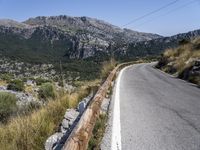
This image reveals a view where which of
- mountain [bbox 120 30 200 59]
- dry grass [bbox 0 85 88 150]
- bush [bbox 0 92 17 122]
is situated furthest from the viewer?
mountain [bbox 120 30 200 59]

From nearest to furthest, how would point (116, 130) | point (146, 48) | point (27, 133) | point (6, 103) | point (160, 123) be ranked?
1. point (27, 133)
2. point (116, 130)
3. point (160, 123)
4. point (6, 103)
5. point (146, 48)

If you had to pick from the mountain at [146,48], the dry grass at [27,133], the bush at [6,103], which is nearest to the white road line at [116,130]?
the dry grass at [27,133]

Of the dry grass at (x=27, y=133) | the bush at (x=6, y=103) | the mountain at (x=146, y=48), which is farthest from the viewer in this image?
the mountain at (x=146, y=48)

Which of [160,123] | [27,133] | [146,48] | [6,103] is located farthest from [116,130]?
[146,48]

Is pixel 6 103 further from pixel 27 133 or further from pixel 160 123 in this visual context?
pixel 27 133

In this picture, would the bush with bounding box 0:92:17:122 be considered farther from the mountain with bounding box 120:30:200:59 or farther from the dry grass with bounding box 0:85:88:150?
the mountain with bounding box 120:30:200:59

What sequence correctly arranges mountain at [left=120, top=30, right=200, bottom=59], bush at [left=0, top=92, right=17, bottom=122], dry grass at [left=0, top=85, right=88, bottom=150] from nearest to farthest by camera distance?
dry grass at [left=0, top=85, right=88, bottom=150] → bush at [left=0, top=92, right=17, bottom=122] → mountain at [left=120, top=30, right=200, bottom=59]

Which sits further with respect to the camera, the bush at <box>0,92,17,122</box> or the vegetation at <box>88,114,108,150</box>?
the bush at <box>0,92,17,122</box>

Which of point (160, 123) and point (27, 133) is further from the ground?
point (27, 133)

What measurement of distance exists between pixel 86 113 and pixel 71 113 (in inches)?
87.2

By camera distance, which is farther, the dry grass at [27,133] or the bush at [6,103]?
the bush at [6,103]

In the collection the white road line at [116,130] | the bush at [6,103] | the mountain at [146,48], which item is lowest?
the mountain at [146,48]

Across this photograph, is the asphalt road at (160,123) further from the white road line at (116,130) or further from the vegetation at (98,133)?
the vegetation at (98,133)

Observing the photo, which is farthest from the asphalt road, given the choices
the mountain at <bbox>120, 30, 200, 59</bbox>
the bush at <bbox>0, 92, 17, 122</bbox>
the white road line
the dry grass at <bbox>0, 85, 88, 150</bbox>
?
the mountain at <bbox>120, 30, 200, 59</bbox>
